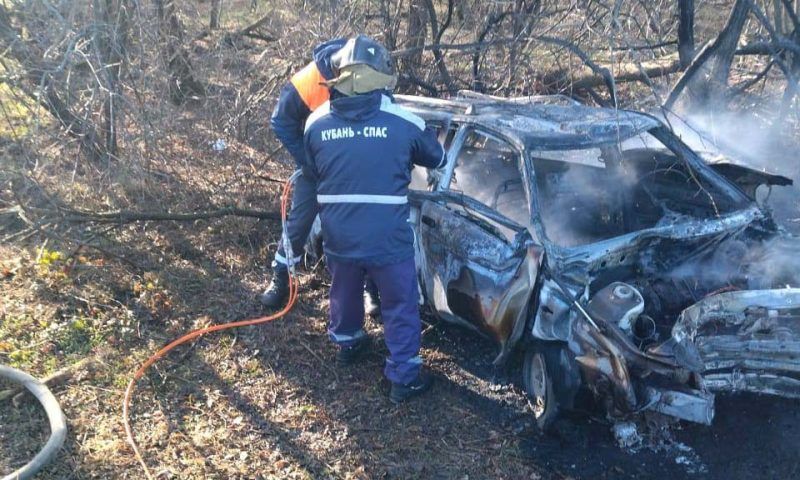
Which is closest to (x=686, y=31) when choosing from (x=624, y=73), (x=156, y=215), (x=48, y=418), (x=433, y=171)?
(x=624, y=73)

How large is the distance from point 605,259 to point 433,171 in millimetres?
1359

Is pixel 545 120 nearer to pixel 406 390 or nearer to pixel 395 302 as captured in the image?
pixel 395 302

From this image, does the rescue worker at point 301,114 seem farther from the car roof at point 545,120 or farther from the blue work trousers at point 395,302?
the car roof at point 545,120

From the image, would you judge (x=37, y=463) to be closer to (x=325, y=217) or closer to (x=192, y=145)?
(x=325, y=217)

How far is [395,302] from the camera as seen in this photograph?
414 centimetres

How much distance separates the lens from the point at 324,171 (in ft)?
13.1

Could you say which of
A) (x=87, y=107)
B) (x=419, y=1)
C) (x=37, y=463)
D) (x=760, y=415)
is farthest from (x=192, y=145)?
(x=760, y=415)

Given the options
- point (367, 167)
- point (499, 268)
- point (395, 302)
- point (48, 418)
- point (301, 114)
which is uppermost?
point (301, 114)

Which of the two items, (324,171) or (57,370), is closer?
(324,171)

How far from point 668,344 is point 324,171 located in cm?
216

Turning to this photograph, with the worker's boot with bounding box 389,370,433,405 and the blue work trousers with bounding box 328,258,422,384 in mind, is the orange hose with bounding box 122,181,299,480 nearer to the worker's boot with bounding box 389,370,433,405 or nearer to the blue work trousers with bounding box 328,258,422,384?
the blue work trousers with bounding box 328,258,422,384

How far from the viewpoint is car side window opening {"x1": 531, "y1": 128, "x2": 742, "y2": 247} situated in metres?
4.81

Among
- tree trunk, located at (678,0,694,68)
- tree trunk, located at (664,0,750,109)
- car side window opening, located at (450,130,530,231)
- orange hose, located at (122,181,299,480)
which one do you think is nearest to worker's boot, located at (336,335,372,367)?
orange hose, located at (122,181,299,480)

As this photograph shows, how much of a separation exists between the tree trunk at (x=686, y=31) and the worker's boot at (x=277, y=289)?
17.0 feet
